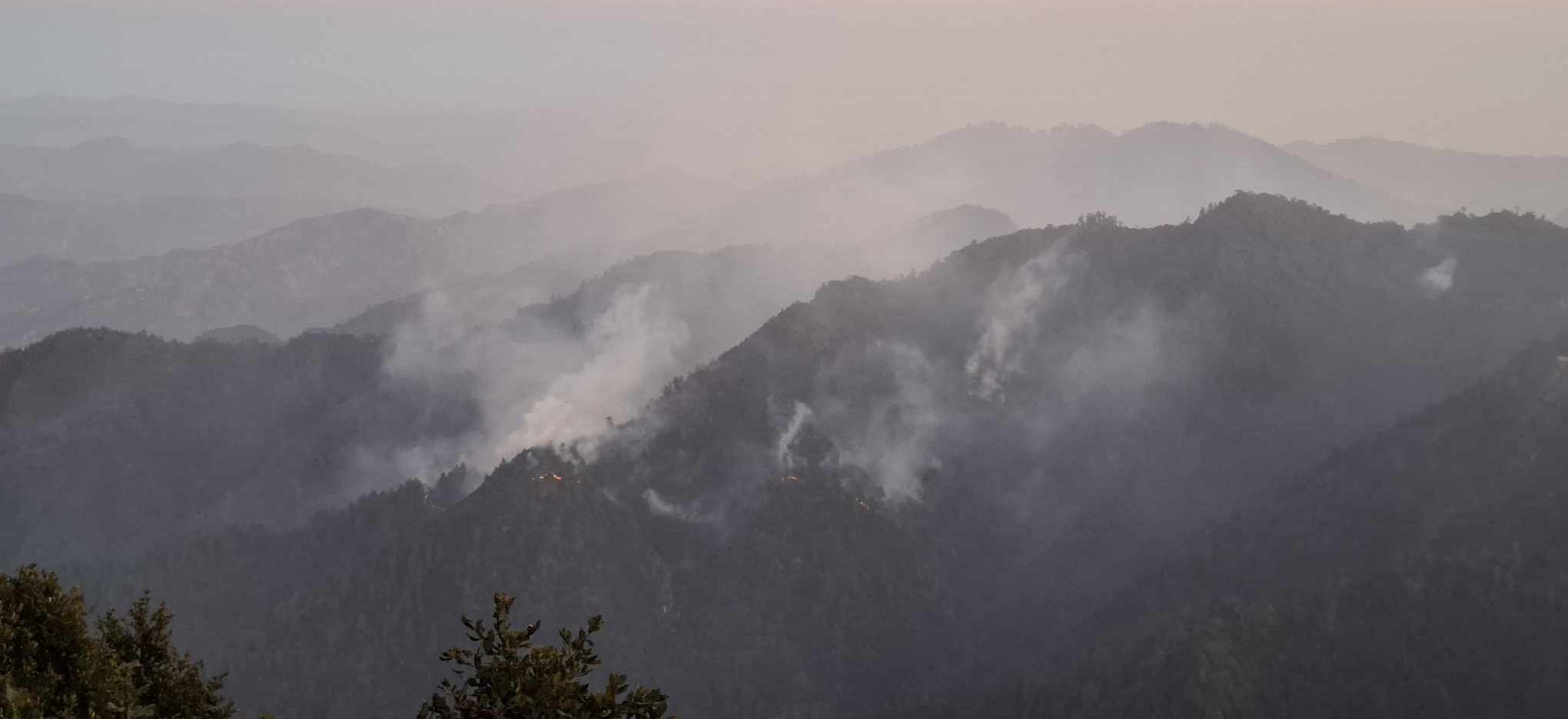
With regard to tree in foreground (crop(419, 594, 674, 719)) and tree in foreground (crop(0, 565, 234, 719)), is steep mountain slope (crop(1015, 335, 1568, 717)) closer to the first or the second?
tree in foreground (crop(419, 594, 674, 719))

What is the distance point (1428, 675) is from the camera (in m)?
181

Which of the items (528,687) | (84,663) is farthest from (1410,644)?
(84,663)

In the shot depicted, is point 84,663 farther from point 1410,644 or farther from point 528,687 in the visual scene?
point 1410,644

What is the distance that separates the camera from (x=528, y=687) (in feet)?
137

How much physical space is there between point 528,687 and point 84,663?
2417 centimetres

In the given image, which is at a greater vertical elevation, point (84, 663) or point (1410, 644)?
point (1410, 644)

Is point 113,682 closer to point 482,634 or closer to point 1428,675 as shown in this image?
point 482,634

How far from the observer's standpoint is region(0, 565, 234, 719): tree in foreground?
152ft

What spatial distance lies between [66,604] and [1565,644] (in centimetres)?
20372

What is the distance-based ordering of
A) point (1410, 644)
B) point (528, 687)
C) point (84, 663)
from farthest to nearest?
point (1410, 644), point (84, 663), point (528, 687)

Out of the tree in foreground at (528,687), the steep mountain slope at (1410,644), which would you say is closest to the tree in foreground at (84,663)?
the tree in foreground at (528,687)

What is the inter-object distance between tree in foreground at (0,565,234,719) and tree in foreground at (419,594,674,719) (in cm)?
1394

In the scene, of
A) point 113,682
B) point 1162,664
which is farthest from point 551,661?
point 1162,664

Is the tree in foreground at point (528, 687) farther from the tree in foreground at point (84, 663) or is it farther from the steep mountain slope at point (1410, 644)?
the steep mountain slope at point (1410, 644)
